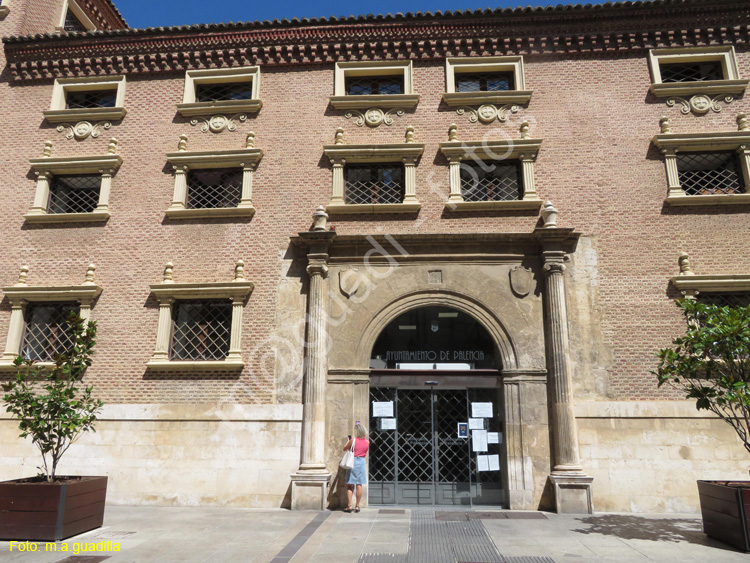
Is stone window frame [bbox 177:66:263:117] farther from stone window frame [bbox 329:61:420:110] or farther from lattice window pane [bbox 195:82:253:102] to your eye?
stone window frame [bbox 329:61:420:110]

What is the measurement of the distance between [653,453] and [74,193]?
15395 mm

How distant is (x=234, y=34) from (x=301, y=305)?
7778 millimetres

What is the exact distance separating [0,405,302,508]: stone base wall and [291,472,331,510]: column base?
0.37m

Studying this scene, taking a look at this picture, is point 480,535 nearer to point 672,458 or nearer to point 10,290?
point 672,458

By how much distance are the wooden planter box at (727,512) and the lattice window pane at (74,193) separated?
582 inches

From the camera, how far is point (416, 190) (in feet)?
42.5

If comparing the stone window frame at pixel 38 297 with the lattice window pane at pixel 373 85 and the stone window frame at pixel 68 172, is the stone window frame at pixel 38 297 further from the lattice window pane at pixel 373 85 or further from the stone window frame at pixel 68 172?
the lattice window pane at pixel 373 85

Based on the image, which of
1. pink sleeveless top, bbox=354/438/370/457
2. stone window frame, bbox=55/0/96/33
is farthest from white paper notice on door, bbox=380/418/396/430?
stone window frame, bbox=55/0/96/33

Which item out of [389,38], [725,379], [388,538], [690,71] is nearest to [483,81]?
[389,38]

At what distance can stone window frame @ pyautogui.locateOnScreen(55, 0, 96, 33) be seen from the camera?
54.5ft

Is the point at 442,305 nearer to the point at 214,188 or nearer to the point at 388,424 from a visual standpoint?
the point at 388,424

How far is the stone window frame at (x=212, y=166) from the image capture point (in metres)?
13.1

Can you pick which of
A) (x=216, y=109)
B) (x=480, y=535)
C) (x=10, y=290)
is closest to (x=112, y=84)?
(x=216, y=109)

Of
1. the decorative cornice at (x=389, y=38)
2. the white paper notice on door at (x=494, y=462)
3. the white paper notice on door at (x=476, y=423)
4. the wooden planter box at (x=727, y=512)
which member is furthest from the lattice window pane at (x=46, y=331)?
the wooden planter box at (x=727, y=512)
